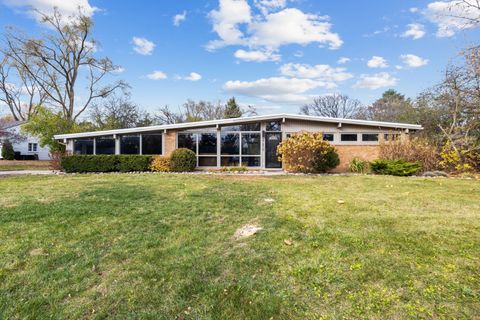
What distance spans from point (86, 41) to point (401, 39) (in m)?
28.1

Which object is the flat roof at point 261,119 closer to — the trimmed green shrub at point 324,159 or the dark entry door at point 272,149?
the dark entry door at point 272,149

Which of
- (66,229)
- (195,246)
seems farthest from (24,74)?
(195,246)

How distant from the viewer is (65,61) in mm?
27141

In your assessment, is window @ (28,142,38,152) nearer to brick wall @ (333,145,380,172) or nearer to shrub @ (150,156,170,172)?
shrub @ (150,156,170,172)

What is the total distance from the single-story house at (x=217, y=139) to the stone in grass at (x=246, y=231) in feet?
34.1

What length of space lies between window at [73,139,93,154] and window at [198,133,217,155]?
6088 mm

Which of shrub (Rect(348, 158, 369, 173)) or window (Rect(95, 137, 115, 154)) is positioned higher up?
window (Rect(95, 137, 115, 154))

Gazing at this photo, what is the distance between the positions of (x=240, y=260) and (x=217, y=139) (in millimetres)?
11912

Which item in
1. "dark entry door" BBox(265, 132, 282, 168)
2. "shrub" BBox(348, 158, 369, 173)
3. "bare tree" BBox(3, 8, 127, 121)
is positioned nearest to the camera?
"shrub" BBox(348, 158, 369, 173)

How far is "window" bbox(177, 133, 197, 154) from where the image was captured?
592 inches

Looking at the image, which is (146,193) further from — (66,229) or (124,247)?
(124,247)

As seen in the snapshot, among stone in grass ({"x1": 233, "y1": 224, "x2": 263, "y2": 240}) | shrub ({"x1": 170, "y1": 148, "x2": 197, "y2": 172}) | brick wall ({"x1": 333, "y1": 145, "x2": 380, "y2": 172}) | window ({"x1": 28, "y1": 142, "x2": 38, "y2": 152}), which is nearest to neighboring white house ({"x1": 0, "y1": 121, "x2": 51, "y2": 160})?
window ({"x1": 28, "y1": 142, "x2": 38, "y2": 152})

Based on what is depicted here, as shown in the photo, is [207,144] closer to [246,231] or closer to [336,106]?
[246,231]

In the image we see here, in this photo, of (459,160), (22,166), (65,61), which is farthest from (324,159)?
(65,61)
